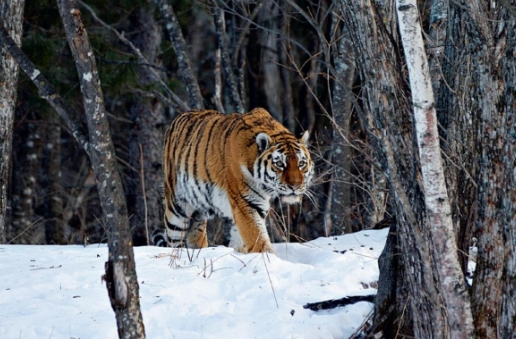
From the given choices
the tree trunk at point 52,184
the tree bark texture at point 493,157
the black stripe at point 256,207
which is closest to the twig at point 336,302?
the tree bark texture at point 493,157

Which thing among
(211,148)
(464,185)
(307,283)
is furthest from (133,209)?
(464,185)

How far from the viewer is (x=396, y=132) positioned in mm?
4523

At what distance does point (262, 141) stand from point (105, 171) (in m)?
3.34

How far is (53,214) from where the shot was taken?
15.1 metres

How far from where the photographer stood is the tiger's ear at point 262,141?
7.56 metres

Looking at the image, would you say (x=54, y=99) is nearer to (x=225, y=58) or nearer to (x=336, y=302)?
(x=336, y=302)

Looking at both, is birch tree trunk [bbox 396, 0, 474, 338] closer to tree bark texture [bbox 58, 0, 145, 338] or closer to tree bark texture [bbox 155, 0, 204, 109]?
tree bark texture [bbox 58, 0, 145, 338]

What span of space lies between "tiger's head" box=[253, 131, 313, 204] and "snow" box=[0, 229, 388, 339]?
2.25ft

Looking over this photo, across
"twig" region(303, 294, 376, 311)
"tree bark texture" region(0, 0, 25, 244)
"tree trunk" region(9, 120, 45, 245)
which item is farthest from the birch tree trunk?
"tree trunk" region(9, 120, 45, 245)

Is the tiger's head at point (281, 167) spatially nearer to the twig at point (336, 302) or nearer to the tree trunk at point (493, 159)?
the twig at point (336, 302)

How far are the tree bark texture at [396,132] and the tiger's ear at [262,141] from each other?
117 inches

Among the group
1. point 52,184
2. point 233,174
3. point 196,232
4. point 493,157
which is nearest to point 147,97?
point 52,184

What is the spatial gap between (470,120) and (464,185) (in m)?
0.38

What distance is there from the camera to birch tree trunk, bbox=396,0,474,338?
414cm
